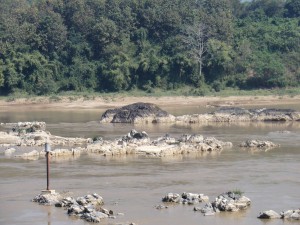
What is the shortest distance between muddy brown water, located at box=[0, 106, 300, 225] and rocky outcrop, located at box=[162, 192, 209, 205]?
40 cm

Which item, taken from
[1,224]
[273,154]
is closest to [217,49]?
[273,154]

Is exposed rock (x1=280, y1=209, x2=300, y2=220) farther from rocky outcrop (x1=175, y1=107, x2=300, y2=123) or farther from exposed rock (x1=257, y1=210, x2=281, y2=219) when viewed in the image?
rocky outcrop (x1=175, y1=107, x2=300, y2=123)

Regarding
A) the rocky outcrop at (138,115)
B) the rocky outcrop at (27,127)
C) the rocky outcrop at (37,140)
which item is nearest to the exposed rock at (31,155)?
the rocky outcrop at (37,140)

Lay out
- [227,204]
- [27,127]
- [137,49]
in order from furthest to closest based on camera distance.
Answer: [137,49], [27,127], [227,204]

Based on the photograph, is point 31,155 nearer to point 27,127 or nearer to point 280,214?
point 27,127

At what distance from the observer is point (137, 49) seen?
75625 mm

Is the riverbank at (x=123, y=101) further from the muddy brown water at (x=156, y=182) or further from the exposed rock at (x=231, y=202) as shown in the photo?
the exposed rock at (x=231, y=202)

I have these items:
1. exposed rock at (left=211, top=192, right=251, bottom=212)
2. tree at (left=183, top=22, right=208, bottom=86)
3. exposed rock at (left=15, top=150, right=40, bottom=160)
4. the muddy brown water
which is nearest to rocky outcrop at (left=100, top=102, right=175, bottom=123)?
the muddy brown water

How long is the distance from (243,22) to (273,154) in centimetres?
4906

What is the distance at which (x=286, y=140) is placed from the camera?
129 feet

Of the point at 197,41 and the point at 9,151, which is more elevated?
the point at 197,41

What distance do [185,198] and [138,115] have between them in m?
25.4

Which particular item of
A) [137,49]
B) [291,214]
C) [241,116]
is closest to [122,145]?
[291,214]

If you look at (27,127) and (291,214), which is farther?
(27,127)
